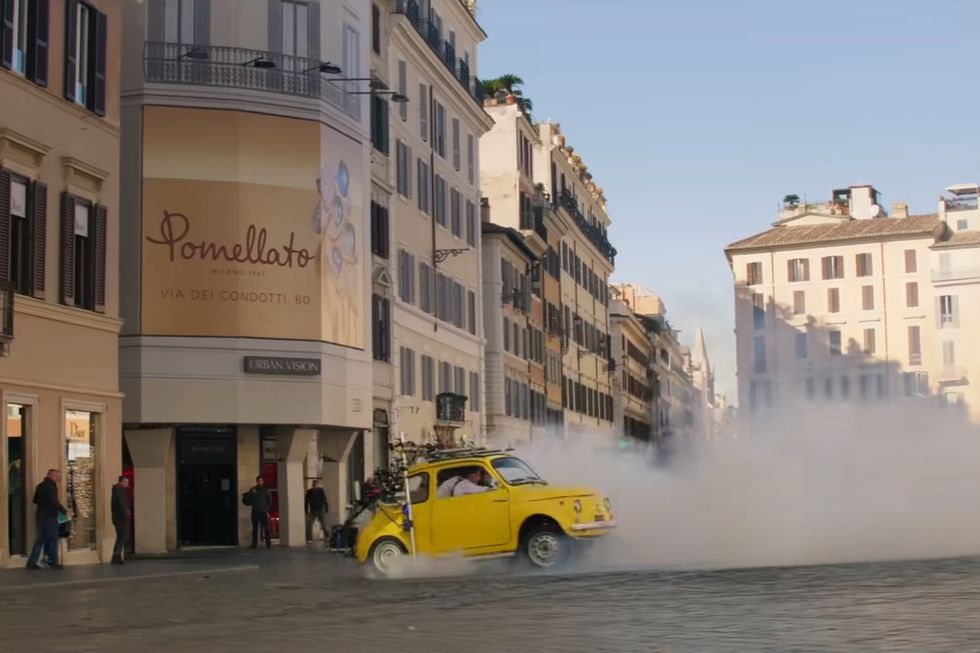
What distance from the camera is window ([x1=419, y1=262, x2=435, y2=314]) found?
5572 centimetres

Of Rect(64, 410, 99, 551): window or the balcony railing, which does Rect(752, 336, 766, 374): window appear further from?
Rect(64, 410, 99, 551): window

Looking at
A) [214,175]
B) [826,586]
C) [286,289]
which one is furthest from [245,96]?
[826,586]

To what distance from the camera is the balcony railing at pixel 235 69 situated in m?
41.6

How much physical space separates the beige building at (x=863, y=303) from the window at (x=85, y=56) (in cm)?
8224

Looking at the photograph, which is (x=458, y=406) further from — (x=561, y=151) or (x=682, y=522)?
(x=561, y=151)

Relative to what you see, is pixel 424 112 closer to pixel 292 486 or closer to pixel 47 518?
pixel 292 486

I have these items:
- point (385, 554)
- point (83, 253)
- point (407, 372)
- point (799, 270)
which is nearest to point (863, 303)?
point (799, 270)

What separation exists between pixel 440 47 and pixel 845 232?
216 ft

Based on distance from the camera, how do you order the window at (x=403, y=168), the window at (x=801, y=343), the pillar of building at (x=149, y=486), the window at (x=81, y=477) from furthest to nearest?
the window at (x=801, y=343) < the window at (x=403, y=168) < the pillar of building at (x=149, y=486) < the window at (x=81, y=477)

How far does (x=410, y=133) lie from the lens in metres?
55.1

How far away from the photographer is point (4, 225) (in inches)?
1199

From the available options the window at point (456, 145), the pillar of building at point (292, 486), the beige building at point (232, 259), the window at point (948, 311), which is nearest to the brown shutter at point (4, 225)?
the beige building at point (232, 259)

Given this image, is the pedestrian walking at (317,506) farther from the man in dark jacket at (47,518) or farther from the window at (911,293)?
the window at (911,293)

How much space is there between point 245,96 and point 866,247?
8414cm
